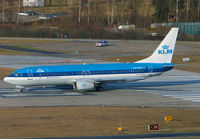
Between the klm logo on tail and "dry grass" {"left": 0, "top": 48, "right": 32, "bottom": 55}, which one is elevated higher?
the klm logo on tail

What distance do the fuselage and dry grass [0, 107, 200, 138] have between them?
9.09m

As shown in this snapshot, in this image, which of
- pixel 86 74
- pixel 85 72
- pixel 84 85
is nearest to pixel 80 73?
pixel 85 72

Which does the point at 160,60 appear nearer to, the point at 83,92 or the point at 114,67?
the point at 114,67

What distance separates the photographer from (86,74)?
158 ft

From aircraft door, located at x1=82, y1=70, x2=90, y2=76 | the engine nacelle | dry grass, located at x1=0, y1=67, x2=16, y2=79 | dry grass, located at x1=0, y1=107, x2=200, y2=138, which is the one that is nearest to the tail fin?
aircraft door, located at x1=82, y1=70, x2=90, y2=76

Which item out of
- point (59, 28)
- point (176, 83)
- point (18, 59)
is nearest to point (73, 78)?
point (176, 83)

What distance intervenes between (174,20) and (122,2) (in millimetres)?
23584

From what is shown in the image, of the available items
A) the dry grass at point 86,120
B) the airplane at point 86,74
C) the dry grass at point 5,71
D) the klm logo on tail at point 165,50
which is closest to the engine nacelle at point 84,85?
the airplane at point 86,74

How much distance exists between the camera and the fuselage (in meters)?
46.8

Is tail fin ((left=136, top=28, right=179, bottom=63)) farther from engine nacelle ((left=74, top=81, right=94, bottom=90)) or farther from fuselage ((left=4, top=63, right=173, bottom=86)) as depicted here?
engine nacelle ((left=74, top=81, right=94, bottom=90))

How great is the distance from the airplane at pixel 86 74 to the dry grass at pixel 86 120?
9043 millimetres

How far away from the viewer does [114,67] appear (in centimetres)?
4878

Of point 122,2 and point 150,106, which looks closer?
point 150,106

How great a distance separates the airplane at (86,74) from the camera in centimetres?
4681
